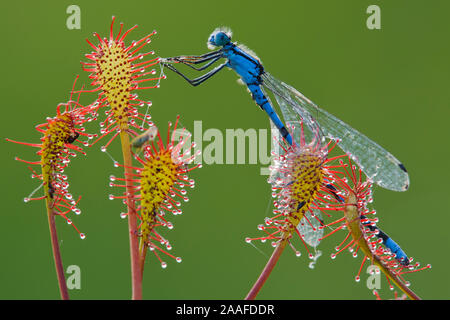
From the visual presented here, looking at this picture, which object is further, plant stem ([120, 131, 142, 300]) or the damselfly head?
the damselfly head

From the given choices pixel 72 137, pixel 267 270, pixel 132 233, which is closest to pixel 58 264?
pixel 132 233

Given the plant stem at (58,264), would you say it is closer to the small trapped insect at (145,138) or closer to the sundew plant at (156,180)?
the sundew plant at (156,180)

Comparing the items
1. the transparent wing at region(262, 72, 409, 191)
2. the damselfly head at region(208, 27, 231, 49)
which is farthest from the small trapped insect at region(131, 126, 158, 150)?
the damselfly head at region(208, 27, 231, 49)

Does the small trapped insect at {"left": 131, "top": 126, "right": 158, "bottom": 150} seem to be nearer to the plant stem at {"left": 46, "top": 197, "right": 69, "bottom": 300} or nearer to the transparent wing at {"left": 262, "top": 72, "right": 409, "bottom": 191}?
the plant stem at {"left": 46, "top": 197, "right": 69, "bottom": 300}

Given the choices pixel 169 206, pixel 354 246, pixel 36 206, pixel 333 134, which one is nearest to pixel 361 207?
pixel 354 246

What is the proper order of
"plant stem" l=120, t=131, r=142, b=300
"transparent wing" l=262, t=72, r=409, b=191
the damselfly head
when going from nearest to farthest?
"plant stem" l=120, t=131, r=142, b=300, "transparent wing" l=262, t=72, r=409, b=191, the damselfly head

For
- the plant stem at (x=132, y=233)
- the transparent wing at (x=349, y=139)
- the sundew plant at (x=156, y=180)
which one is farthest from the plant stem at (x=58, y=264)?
the transparent wing at (x=349, y=139)
